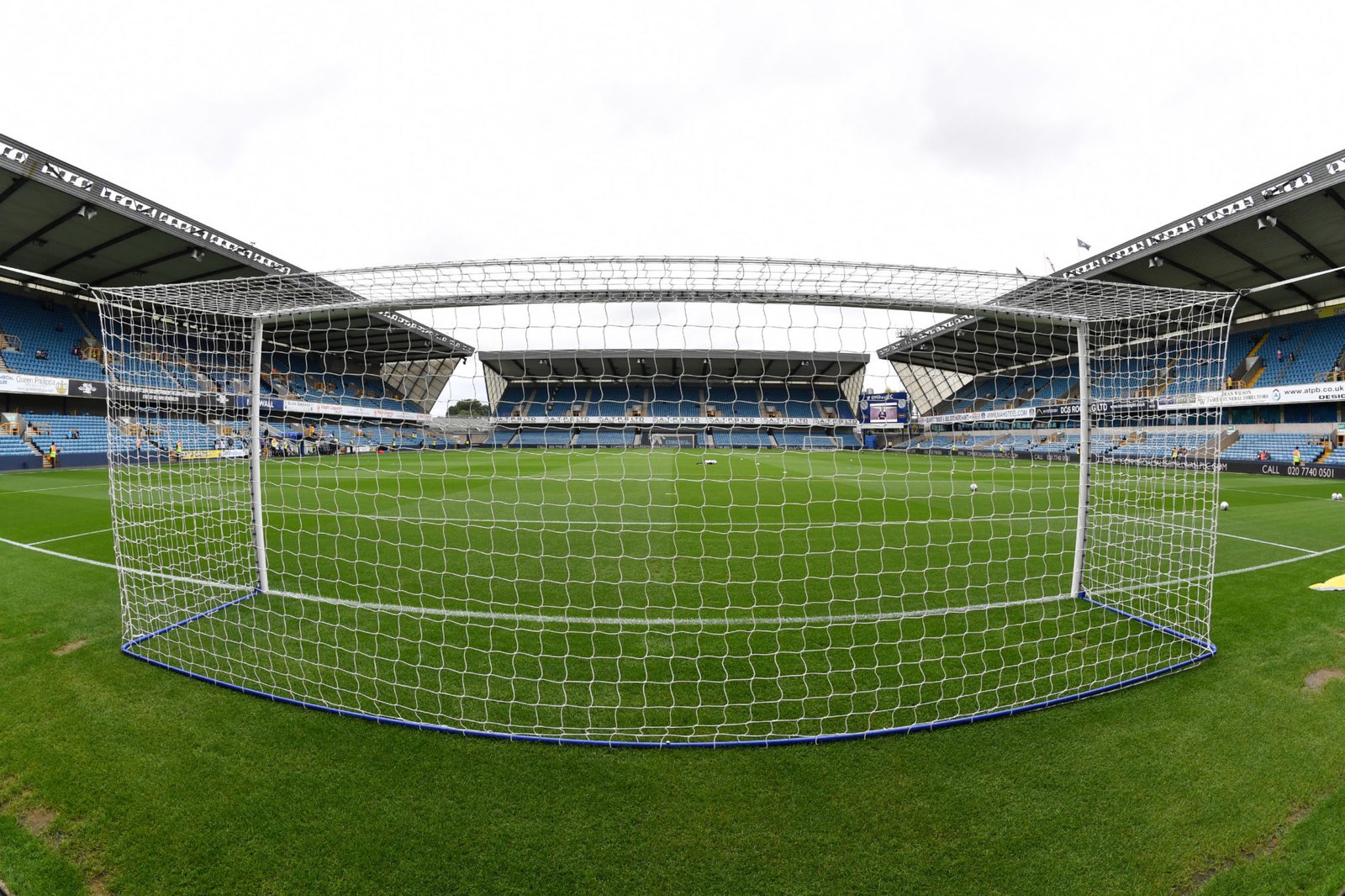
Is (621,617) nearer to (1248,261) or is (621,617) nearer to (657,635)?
(657,635)

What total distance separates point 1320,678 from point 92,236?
2839 centimetres

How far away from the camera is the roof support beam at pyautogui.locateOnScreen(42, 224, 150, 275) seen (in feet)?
55.6

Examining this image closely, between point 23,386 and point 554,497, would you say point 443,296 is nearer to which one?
point 554,497

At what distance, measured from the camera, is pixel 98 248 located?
1831 cm

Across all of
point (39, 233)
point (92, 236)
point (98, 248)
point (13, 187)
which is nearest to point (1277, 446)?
point (13, 187)

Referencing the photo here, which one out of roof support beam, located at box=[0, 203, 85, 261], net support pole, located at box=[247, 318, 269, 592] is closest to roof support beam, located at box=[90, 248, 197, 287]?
roof support beam, located at box=[0, 203, 85, 261]

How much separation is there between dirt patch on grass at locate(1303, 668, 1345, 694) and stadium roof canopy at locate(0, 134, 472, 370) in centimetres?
1621

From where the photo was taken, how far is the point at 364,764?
93.6 inches

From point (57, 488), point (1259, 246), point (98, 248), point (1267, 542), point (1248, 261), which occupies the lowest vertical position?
point (57, 488)

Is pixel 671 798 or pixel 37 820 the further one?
pixel 671 798

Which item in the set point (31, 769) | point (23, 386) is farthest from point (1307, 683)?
point (23, 386)

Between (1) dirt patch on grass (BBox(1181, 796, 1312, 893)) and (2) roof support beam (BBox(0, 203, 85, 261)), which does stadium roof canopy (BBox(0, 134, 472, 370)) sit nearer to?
(2) roof support beam (BBox(0, 203, 85, 261))

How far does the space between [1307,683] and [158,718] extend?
21.3 feet

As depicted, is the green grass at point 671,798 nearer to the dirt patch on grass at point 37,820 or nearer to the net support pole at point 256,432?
the dirt patch on grass at point 37,820
